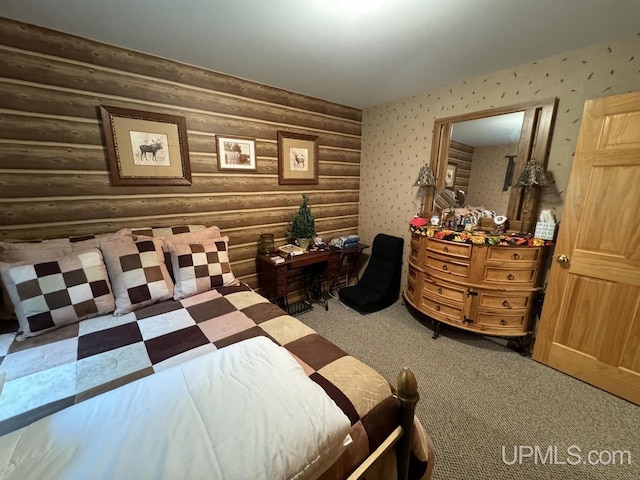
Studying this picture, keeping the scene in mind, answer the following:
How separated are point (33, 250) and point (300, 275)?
2.22m

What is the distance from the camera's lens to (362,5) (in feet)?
4.44

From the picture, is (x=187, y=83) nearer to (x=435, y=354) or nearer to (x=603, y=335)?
(x=435, y=354)

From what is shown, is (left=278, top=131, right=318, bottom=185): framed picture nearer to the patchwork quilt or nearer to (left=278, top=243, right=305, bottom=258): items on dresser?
(left=278, top=243, right=305, bottom=258): items on dresser

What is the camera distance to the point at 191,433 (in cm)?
69

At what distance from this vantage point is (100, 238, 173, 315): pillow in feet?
5.31

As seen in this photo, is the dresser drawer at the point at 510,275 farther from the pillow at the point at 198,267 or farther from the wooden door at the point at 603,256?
the pillow at the point at 198,267

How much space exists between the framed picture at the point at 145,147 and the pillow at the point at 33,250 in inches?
21.0

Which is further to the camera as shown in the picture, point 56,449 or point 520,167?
point 520,167

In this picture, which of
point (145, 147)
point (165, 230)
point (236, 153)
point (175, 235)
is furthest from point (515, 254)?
point (145, 147)

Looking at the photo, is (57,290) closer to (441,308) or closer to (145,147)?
(145,147)

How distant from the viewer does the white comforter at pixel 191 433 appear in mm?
608

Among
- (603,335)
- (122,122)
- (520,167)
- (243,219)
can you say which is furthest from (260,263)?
(603,335)

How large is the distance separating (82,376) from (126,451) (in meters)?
0.71

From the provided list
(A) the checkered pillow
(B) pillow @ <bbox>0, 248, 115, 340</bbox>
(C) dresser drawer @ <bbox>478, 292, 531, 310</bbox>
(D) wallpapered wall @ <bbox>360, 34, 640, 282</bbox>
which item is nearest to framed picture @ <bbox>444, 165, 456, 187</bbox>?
(D) wallpapered wall @ <bbox>360, 34, 640, 282</bbox>
